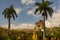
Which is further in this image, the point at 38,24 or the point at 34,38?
the point at 38,24

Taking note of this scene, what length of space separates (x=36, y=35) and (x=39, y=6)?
811 cm

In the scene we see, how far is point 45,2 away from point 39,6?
1762 mm

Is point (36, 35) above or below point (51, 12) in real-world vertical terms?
below

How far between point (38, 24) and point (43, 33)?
8.54 feet

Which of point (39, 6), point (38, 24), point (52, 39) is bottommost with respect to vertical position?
point (52, 39)

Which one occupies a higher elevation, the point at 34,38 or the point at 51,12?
the point at 51,12

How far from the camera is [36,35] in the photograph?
4872 centimetres

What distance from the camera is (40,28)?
54938 millimetres

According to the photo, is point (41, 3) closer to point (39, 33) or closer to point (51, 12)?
point (51, 12)

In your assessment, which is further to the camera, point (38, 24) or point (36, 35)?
point (38, 24)

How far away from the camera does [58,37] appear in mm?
55344

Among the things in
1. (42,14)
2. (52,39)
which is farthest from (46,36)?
(42,14)

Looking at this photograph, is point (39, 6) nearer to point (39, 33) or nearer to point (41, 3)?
point (41, 3)

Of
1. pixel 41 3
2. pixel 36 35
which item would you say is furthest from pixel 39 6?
pixel 36 35
